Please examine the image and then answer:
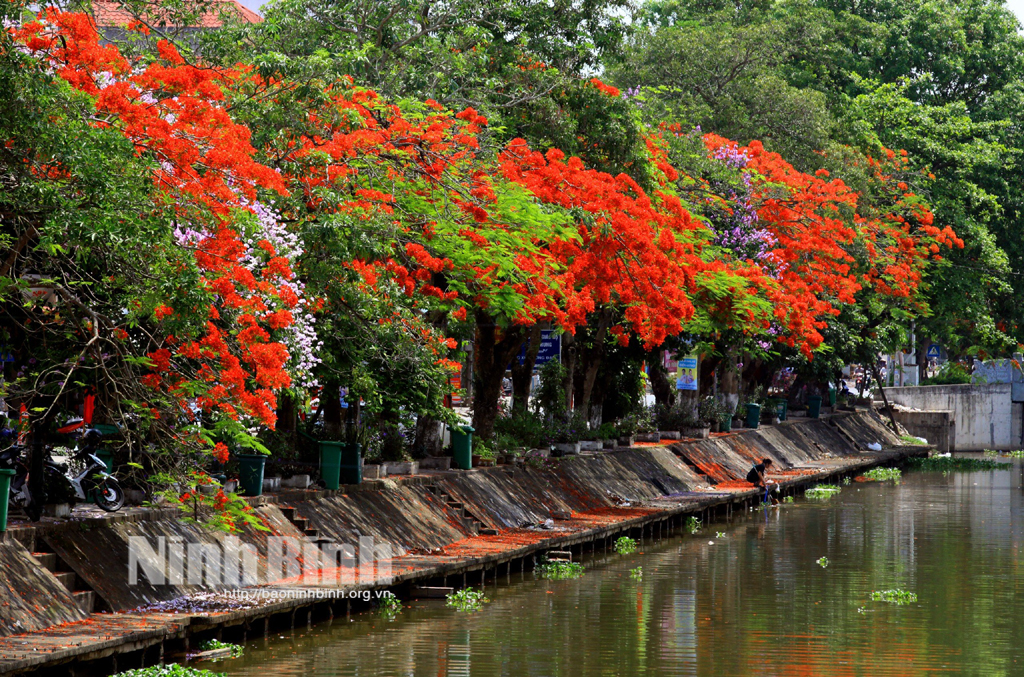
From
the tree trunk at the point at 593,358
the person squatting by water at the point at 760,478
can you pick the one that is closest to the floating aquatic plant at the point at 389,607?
the tree trunk at the point at 593,358

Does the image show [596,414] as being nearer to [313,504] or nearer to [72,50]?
[313,504]

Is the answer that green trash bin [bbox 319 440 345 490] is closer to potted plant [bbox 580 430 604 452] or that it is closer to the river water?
the river water

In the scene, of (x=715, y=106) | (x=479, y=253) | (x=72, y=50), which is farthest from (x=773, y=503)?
(x=72, y=50)

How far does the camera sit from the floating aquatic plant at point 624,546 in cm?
2536

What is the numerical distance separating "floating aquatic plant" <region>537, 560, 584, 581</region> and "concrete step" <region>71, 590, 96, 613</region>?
28.6ft

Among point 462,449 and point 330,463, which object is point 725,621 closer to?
point 330,463

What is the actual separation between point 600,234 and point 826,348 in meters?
19.7

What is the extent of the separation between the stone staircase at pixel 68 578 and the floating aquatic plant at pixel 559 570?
8719 millimetres

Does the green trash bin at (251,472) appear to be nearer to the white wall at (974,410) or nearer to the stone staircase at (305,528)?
the stone staircase at (305,528)

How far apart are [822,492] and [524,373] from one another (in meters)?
11.4

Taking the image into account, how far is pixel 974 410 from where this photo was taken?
59.2m

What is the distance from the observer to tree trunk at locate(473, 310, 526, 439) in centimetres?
2700

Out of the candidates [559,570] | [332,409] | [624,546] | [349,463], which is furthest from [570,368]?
[349,463]

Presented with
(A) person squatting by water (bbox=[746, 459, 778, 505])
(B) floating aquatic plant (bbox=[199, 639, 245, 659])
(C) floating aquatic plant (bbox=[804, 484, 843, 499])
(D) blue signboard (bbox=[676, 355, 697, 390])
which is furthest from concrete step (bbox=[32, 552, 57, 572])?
(D) blue signboard (bbox=[676, 355, 697, 390])
